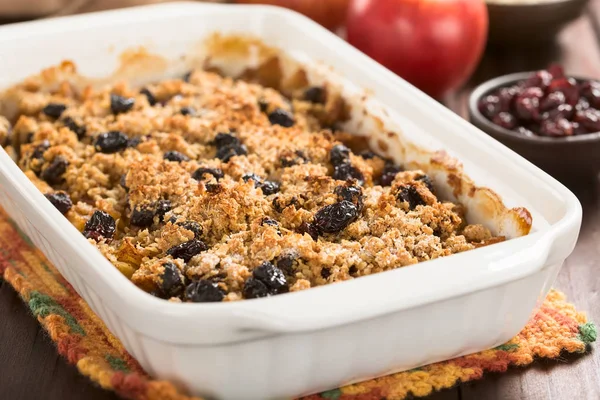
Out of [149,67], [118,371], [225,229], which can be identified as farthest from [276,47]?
[118,371]

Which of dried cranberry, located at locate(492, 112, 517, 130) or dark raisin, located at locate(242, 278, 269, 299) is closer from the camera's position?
dark raisin, located at locate(242, 278, 269, 299)

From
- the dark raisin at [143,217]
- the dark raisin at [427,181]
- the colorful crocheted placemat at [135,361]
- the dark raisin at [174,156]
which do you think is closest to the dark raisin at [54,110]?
the dark raisin at [174,156]

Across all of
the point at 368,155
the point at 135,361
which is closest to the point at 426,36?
the point at 368,155

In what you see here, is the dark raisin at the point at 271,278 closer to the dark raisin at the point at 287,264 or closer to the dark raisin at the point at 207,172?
the dark raisin at the point at 287,264

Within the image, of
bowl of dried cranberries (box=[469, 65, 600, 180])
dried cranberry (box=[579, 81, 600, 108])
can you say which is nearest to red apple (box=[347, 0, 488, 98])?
bowl of dried cranberries (box=[469, 65, 600, 180])

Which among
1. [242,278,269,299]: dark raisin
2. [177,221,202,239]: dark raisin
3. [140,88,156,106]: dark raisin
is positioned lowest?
[140,88,156,106]: dark raisin

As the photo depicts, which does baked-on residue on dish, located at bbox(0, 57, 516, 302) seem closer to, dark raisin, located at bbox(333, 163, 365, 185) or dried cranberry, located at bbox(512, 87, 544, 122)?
dark raisin, located at bbox(333, 163, 365, 185)

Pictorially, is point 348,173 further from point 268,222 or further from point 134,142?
point 134,142
